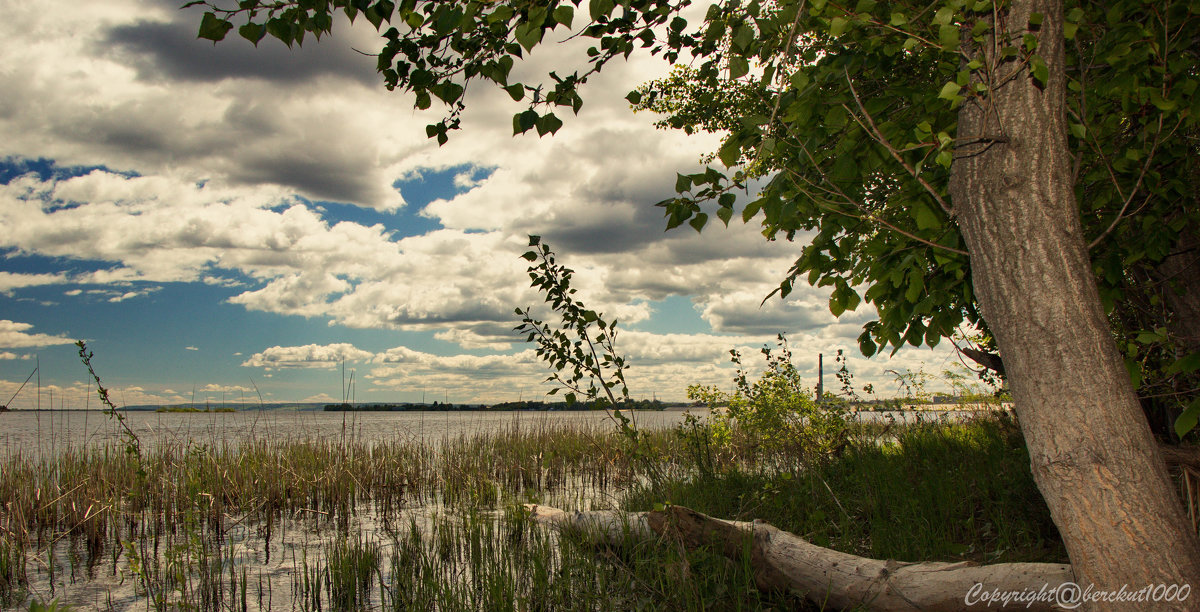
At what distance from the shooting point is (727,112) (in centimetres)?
1259

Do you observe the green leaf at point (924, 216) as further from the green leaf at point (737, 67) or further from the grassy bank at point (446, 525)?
the grassy bank at point (446, 525)

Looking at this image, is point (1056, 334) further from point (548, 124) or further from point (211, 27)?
point (211, 27)

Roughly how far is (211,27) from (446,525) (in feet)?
17.1

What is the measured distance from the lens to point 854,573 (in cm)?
365

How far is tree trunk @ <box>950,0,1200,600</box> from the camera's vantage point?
7.19 ft

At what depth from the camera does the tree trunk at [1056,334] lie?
2191 millimetres

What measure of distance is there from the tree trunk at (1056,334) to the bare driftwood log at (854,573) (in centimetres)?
92

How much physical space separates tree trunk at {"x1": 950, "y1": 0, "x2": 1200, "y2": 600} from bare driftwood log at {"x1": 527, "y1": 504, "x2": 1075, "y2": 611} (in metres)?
0.92

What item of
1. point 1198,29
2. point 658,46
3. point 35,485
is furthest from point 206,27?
point 35,485

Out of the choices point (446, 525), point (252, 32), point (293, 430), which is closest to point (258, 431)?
point (293, 430)

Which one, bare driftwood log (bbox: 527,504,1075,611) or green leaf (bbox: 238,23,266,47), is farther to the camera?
bare driftwood log (bbox: 527,504,1075,611)

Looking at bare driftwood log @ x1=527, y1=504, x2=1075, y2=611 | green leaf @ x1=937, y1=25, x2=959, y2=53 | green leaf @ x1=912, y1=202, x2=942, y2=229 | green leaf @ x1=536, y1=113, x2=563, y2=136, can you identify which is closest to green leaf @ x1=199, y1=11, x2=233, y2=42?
green leaf @ x1=536, y1=113, x2=563, y2=136

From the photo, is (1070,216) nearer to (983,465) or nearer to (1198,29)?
(1198,29)

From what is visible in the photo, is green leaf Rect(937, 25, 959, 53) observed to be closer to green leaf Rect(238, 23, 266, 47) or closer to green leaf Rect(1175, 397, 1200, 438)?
green leaf Rect(1175, 397, 1200, 438)
